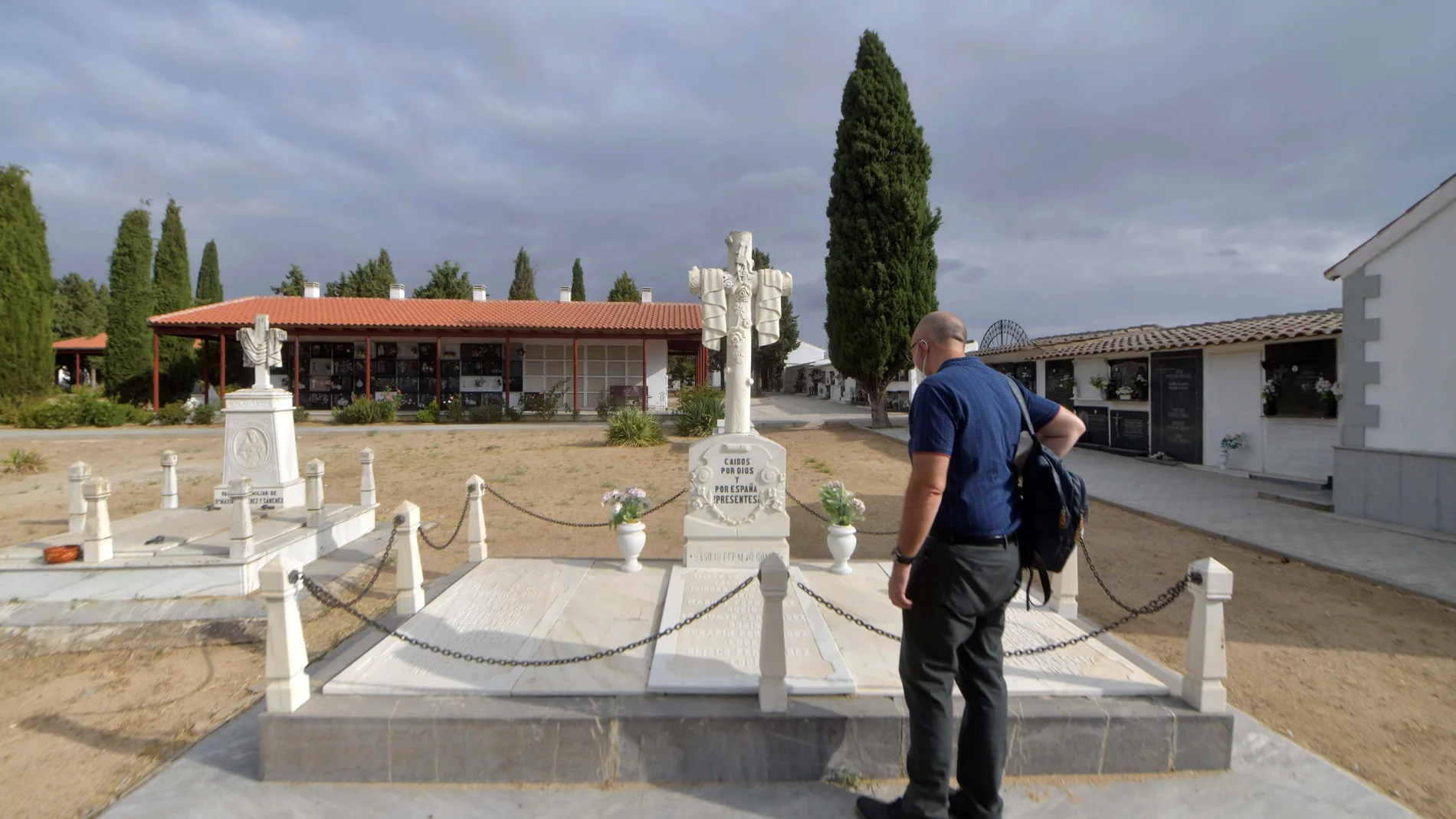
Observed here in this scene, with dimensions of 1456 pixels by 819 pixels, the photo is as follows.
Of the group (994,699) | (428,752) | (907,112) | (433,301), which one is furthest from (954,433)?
(433,301)

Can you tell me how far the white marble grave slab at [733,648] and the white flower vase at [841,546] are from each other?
0.58 metres

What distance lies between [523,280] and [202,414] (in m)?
27.1

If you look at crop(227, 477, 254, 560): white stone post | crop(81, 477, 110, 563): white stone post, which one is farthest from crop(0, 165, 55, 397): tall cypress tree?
crop(227, 477, 254, 560): white stone post

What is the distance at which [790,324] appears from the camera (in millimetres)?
48188

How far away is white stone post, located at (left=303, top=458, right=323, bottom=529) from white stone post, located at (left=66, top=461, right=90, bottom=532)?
1905 mm

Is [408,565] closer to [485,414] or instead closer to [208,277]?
[485,414]

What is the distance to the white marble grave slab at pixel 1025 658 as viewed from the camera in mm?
3576

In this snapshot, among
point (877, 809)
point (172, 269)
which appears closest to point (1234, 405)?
point (877, 809)

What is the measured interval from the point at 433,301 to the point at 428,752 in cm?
2651

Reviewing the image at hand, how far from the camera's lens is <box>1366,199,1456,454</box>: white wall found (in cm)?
749

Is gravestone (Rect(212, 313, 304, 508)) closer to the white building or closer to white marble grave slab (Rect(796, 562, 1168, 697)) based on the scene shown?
white marble grave slab (Rect(796, 562, 1168, 697))

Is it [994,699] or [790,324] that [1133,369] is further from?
[790,324]

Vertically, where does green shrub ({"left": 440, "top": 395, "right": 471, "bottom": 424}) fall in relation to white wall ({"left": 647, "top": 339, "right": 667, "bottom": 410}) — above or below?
below

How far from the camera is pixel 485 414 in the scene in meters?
21.3
